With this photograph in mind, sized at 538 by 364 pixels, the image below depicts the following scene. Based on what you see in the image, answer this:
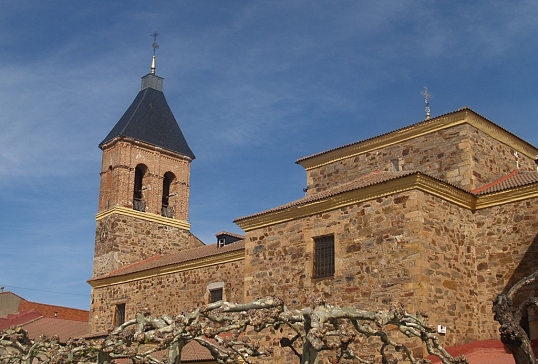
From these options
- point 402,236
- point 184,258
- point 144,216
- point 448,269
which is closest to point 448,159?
point 448,269

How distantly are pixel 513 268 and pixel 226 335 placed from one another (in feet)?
25.9

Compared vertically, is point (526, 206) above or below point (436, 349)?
above

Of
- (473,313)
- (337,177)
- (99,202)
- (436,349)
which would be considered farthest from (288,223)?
(99,202)

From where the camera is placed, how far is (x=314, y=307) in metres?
7.86

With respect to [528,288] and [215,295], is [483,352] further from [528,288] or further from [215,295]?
[215,295]

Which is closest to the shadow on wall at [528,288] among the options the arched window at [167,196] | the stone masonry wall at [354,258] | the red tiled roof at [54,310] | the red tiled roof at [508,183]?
the red tiled roof at [508,183]

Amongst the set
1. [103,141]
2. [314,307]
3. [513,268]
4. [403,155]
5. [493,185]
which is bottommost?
[314,307]

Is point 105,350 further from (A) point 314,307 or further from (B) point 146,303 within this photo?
(B) point 146,303

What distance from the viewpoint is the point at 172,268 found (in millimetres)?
22312

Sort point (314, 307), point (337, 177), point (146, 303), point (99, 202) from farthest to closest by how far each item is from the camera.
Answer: point (99, 202)
point (146, 303)
point (337, 177)
point (314, 307)

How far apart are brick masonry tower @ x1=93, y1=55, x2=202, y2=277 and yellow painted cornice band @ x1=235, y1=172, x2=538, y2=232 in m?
12.4

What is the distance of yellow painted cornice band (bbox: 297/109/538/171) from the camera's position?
55.5ft

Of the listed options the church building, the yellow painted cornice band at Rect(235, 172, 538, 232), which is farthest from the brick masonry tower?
the yellow painted cornice band at Rect(235, 172, 538, 232)

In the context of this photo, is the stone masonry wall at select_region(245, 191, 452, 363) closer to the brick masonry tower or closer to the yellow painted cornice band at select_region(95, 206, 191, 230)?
the brick masonry tower
